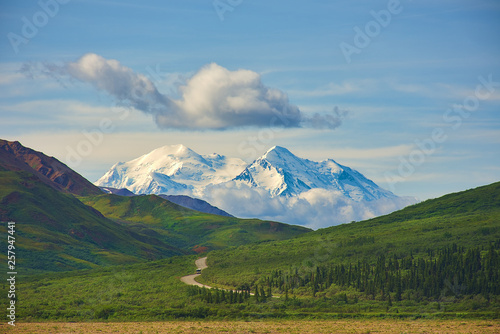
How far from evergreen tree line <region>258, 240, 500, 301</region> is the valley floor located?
Result: 101 feet

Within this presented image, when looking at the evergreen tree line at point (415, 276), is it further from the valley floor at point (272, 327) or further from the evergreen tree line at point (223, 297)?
the valley floor at point (272, 327)

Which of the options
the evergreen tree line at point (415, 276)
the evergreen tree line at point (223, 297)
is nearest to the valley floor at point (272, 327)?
the evergreen tree line at point (223, 297)

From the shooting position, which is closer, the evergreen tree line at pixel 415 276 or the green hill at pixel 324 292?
the green hill at pixel 324 292

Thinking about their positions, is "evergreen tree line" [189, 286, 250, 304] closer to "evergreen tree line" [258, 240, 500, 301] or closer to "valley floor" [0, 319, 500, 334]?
"evergreen tree line" [258, 240, 500, 301]

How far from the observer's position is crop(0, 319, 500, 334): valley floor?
10712 cm

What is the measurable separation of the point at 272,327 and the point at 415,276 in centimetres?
5975

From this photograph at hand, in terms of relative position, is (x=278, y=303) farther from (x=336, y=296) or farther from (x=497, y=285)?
(x=497, y=285)

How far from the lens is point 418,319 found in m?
123

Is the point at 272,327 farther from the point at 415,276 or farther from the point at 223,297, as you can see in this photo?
the point at 415,276

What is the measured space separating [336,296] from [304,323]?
35854 mm

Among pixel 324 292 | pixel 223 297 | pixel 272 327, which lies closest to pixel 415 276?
pixel 324 292

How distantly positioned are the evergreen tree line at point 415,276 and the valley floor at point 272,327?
101 feet

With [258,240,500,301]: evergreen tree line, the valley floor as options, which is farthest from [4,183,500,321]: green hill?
the valley floor

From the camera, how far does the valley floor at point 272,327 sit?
351 feet
